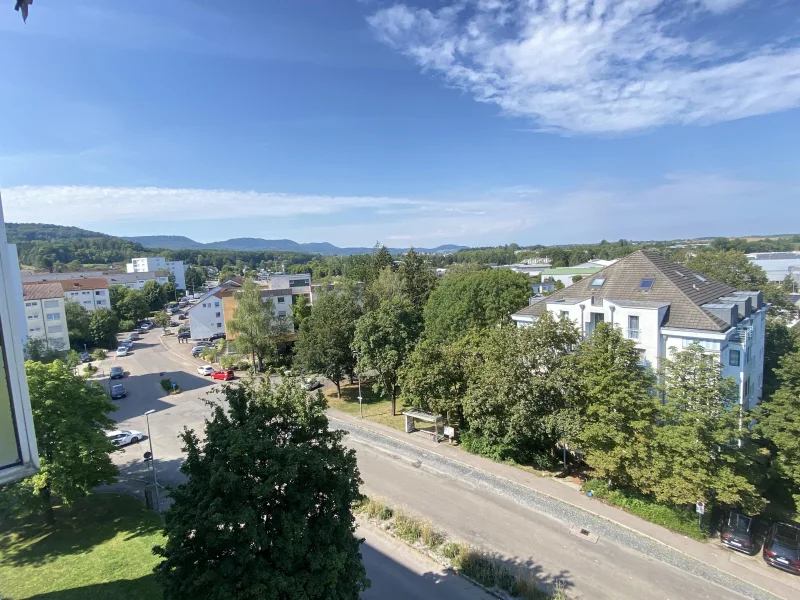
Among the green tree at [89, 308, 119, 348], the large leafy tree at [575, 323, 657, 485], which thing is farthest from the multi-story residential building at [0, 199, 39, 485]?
the green tree at [89, 308, 119, 348]

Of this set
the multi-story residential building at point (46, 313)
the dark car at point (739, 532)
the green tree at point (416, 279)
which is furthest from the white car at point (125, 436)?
the multi-story residential building at point (46, 313)

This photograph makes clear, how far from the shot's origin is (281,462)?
9211mm

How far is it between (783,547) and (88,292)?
296 ft

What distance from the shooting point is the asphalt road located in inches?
502

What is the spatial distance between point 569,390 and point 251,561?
44.8 ft

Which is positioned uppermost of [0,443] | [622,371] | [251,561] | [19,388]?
[19,388]

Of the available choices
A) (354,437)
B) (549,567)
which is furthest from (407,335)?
(549,567)

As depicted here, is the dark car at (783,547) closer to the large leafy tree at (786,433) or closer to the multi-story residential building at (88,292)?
the large leafy tree at (786,433)

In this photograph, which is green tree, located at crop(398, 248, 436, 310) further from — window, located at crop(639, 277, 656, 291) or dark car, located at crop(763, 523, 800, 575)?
dark car, located at crop(763, 523, 800, 575)

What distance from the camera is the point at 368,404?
31.0 metres

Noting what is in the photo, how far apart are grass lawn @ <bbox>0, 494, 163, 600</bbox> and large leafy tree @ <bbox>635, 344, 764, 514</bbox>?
16415mm

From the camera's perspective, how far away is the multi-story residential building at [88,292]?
7325 centimetres

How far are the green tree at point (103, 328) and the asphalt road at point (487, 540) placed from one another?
1616 inches

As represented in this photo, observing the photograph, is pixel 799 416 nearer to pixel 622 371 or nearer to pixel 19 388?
pixel 622 371
